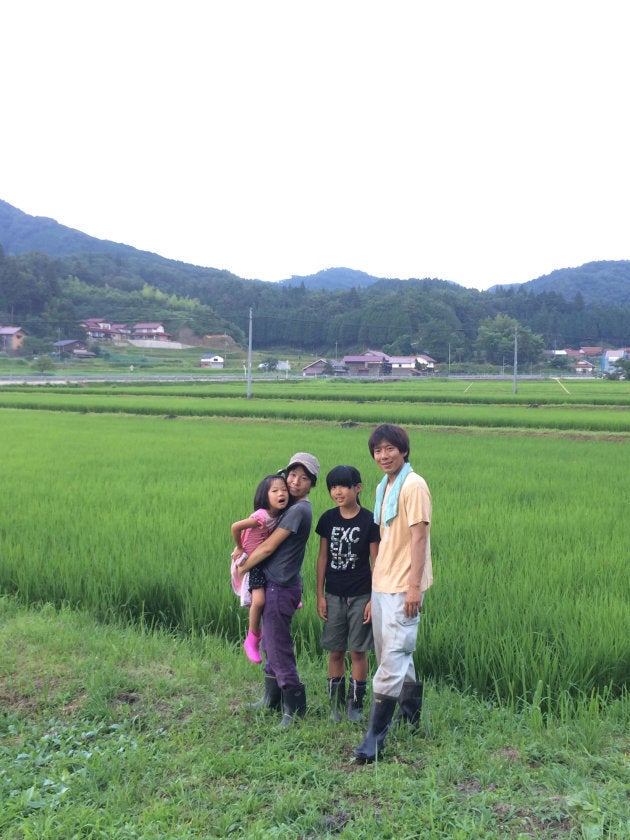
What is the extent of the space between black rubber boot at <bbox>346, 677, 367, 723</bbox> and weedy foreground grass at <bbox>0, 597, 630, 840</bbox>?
2.4 inches

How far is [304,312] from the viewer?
95.5m

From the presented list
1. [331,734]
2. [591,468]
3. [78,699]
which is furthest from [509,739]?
[591,468]

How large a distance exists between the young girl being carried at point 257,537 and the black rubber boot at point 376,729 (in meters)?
0.65

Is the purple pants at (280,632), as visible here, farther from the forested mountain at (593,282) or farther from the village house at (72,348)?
the forested mountain at (593,282)

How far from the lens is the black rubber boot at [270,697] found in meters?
3.19

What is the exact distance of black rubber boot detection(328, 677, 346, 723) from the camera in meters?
3.07

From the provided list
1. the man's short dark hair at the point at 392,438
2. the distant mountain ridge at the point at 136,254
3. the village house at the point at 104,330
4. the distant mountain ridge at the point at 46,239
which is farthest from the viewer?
the distant mountain ridge at the point at 46,239

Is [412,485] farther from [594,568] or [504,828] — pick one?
[594,568]

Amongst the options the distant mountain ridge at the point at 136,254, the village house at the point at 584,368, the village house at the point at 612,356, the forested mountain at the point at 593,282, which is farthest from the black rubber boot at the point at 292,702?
the forested mountain at the point at 593,282

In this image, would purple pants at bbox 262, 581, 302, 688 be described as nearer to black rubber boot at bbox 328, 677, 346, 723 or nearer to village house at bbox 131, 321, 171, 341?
black rubber boot at bbox 328, 677, 346, 723

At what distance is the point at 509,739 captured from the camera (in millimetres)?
2883

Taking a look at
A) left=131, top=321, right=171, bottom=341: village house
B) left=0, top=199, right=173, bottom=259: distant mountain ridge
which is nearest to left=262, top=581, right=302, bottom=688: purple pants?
left=131, top=321, right=171, bottom=341: village house

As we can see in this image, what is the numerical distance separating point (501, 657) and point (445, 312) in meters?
85.0

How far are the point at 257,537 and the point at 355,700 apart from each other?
33.7 inches
